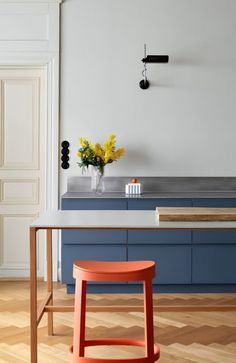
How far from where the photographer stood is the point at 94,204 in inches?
219

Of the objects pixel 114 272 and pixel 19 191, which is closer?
pixel 114 272

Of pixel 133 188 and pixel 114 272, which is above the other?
pixel 133 188

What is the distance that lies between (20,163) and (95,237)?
1.27 m

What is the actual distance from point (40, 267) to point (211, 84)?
2.51 meters

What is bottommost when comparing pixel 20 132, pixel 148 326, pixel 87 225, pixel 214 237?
pixel 148 326

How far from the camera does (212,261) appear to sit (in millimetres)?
5527

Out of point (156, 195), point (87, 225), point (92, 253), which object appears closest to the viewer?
point (87, 225)

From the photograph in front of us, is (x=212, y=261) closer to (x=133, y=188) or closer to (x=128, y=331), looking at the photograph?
(x=133, y=188)

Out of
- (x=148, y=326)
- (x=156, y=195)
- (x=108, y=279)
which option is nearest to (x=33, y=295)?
(x=108, y=279)

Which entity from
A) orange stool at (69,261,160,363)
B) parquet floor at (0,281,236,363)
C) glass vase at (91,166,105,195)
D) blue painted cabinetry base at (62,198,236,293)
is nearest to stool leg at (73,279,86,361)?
orange stool at (69,261,160,363)

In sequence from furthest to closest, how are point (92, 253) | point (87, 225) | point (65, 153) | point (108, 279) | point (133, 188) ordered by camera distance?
point (65, 153) < point (133, 188) < point (92, 253) < point (87, 225) < point (108, 279)

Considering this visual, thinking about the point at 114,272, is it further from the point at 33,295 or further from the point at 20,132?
the point at 20,132

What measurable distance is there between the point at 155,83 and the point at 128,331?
264 cm

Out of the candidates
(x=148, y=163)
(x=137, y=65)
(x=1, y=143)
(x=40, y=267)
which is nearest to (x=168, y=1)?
(x=137, y=65)
